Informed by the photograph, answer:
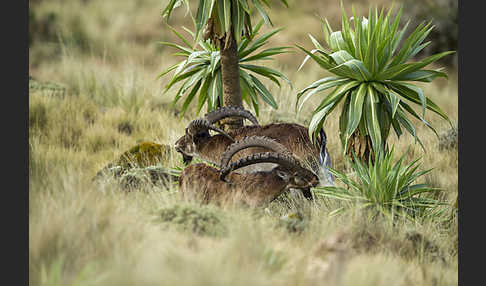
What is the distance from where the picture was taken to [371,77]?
5.77m

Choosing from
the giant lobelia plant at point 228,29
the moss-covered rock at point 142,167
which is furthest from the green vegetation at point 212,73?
the moss-covered rock at point 142,167

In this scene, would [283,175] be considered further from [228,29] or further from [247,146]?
[228,29]

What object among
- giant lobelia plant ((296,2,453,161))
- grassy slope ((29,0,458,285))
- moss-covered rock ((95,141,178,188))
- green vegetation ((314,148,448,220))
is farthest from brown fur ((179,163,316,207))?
giant lobelia plant ((296,2,453,161))

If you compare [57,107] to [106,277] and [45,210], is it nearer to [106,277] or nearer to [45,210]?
[45,210]

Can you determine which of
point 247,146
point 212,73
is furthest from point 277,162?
point 212,73

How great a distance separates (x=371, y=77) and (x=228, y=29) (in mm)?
1915

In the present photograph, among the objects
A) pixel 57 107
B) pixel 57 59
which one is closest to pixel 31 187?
pixel 57 107

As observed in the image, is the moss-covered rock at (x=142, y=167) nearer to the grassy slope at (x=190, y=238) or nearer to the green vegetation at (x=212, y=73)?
the grassy slope at (x=190, y=238)

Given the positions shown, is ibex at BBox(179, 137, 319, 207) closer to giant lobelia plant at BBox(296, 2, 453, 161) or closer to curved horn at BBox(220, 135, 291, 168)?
curved horn at BBox(220, 135, 291, 168)

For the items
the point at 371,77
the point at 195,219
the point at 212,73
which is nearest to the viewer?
the point at 195,219

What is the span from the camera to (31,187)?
4.81 meters

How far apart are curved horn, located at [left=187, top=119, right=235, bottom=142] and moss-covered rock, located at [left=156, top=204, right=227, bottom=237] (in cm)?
131

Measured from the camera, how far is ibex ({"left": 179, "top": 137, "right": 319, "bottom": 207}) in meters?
5.25

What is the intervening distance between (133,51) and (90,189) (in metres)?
14.5
